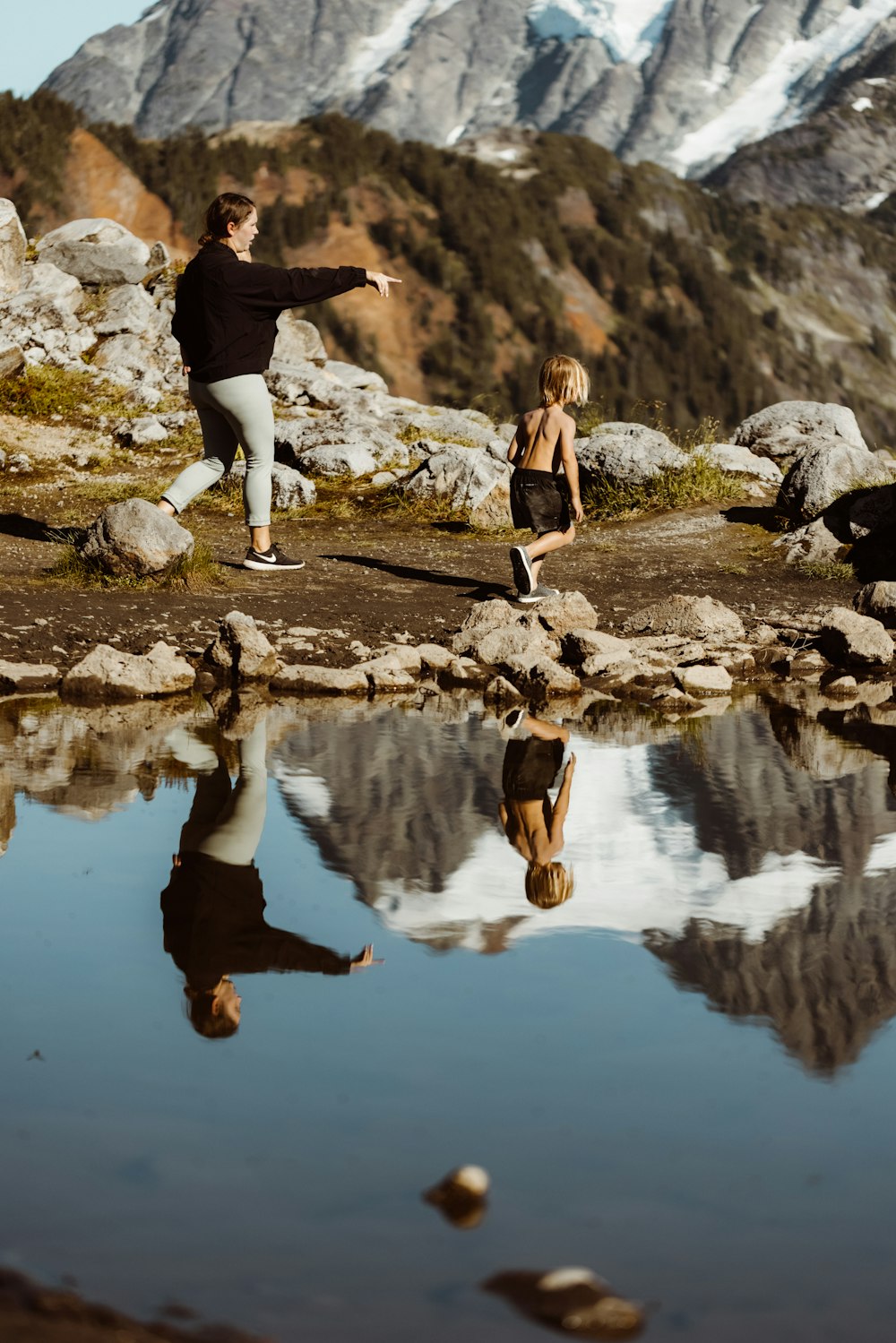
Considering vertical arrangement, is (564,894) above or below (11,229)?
above

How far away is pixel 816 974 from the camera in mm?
3096

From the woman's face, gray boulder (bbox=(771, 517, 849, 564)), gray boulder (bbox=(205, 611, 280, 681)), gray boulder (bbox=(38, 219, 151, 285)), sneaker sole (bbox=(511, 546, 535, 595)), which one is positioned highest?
the woman's face

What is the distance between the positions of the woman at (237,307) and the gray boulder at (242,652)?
1.77 metres

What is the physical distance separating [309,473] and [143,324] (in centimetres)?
468

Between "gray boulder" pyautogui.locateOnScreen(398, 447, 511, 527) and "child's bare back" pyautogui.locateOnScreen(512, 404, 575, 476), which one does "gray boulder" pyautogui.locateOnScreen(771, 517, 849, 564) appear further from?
"child's bare back" pyautogui.locateOnScreen(512, 404, 575, 476)

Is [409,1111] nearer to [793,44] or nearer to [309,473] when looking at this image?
[309,473]

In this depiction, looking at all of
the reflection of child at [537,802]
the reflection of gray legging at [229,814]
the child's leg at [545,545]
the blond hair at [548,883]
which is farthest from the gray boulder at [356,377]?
the blond hair at [548,883]

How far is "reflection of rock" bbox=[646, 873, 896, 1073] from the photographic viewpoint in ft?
9.28

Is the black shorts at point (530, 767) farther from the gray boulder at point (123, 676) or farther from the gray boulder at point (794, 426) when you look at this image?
the gray boulder at point (794, 426)

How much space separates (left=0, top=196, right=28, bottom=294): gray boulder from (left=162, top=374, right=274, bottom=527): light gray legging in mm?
9730

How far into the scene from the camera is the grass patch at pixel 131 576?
805 cm

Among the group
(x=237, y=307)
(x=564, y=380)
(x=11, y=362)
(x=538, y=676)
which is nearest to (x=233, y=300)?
(x=237, y=307)

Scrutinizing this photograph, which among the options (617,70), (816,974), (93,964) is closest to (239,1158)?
(93,964)

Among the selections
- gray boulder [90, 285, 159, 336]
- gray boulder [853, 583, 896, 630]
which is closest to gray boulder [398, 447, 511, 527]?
gray boulder [853, 583, 896, 630]
